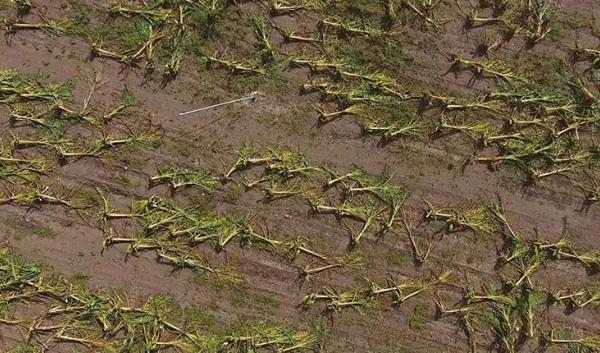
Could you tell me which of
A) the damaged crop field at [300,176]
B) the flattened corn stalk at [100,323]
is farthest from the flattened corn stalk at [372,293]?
the flattened corn stalk at [100,323]

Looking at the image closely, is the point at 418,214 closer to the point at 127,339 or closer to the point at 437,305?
the point at 437,305

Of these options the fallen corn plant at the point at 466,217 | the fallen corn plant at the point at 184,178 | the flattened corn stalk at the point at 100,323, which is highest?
the fallen corn plant at the point at 184,178

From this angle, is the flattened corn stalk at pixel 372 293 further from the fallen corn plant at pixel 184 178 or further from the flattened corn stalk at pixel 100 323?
the fallen corn plant at pixel 184 178

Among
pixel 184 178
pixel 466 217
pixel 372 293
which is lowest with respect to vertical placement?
pixel 372 293

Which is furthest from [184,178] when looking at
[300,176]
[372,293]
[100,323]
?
[372,293]

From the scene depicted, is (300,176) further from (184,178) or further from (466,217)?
(466,217)

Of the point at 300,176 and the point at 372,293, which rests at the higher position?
the point at 300,176

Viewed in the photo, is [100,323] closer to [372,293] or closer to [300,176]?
[300,176]

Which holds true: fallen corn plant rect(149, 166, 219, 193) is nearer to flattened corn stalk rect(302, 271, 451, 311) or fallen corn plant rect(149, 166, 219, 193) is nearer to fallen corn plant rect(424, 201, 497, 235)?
flattened corn stalk rect(302, 271, 451, 311)

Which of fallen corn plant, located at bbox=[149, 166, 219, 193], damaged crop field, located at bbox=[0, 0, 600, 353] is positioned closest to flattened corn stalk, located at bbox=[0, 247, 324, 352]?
damaged crop field, located at bbox=[0, 0, 600, 353]
